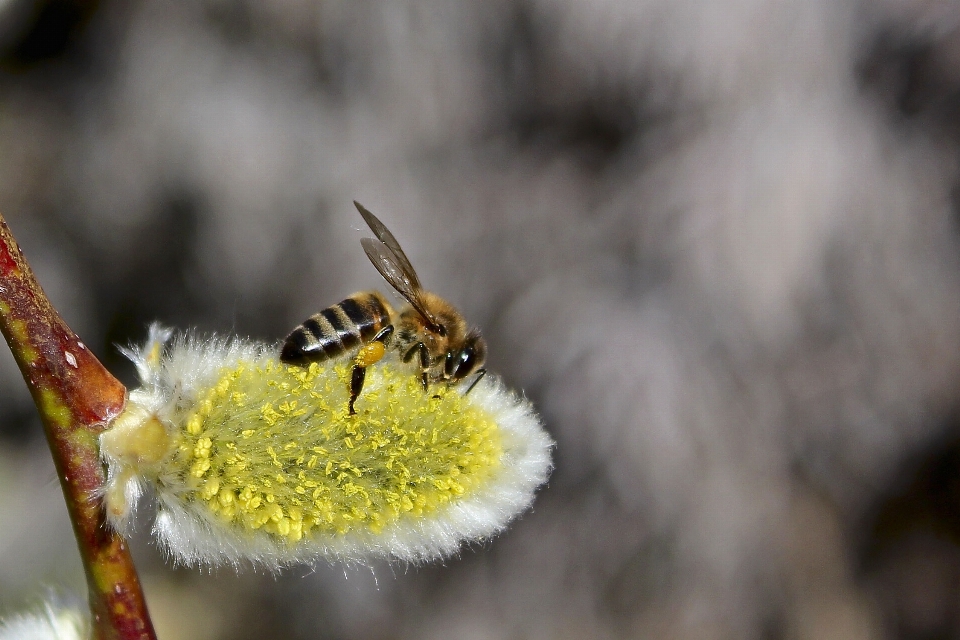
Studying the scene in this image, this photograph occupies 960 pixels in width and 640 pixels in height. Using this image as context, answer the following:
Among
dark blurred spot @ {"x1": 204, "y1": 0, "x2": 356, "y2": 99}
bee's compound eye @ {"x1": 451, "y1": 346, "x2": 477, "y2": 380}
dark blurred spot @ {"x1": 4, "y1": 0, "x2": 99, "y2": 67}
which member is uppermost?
dark blurred spot @ {"x1": 4, "y1": 0, "x2": 99, "y2": 67}

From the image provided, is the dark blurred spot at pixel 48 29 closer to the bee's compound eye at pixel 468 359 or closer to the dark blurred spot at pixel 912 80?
the bee's compound eye at pixel 468 359

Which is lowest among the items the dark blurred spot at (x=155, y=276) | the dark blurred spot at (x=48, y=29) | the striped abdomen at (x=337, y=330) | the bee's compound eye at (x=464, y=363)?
the bee's compound eye at (x=464, y=363)

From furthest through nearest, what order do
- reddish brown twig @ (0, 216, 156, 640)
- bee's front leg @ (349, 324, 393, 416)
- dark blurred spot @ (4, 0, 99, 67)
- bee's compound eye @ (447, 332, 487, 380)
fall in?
dark blurred spot @ (4, 0, 99, 67) < bee's compound eye @ (447, 332, 487, 380) < bee's front leg @ (349, 324, 393, 416) < reddish brown twig @ (0, 216, 156, 640)

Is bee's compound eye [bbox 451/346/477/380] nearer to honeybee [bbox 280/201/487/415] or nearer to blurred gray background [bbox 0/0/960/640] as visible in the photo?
honeybee [bbox 280/201/487/415]

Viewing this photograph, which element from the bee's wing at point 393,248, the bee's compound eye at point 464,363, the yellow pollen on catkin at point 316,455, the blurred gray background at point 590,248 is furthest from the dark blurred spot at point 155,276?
the yellow pollen on catkin at point 316,455

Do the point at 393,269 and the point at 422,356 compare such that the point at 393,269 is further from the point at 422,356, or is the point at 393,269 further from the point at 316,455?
the point at 316,455

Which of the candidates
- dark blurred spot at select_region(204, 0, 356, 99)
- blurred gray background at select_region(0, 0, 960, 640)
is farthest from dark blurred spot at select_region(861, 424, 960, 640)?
dark blurred spot at select_region(204, 0, 356, 99)

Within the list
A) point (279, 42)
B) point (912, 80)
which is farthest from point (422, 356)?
point (912, 80)

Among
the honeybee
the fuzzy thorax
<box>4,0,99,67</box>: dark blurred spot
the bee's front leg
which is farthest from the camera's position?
<box>4,0,99,67</box>: dark blurred spot
